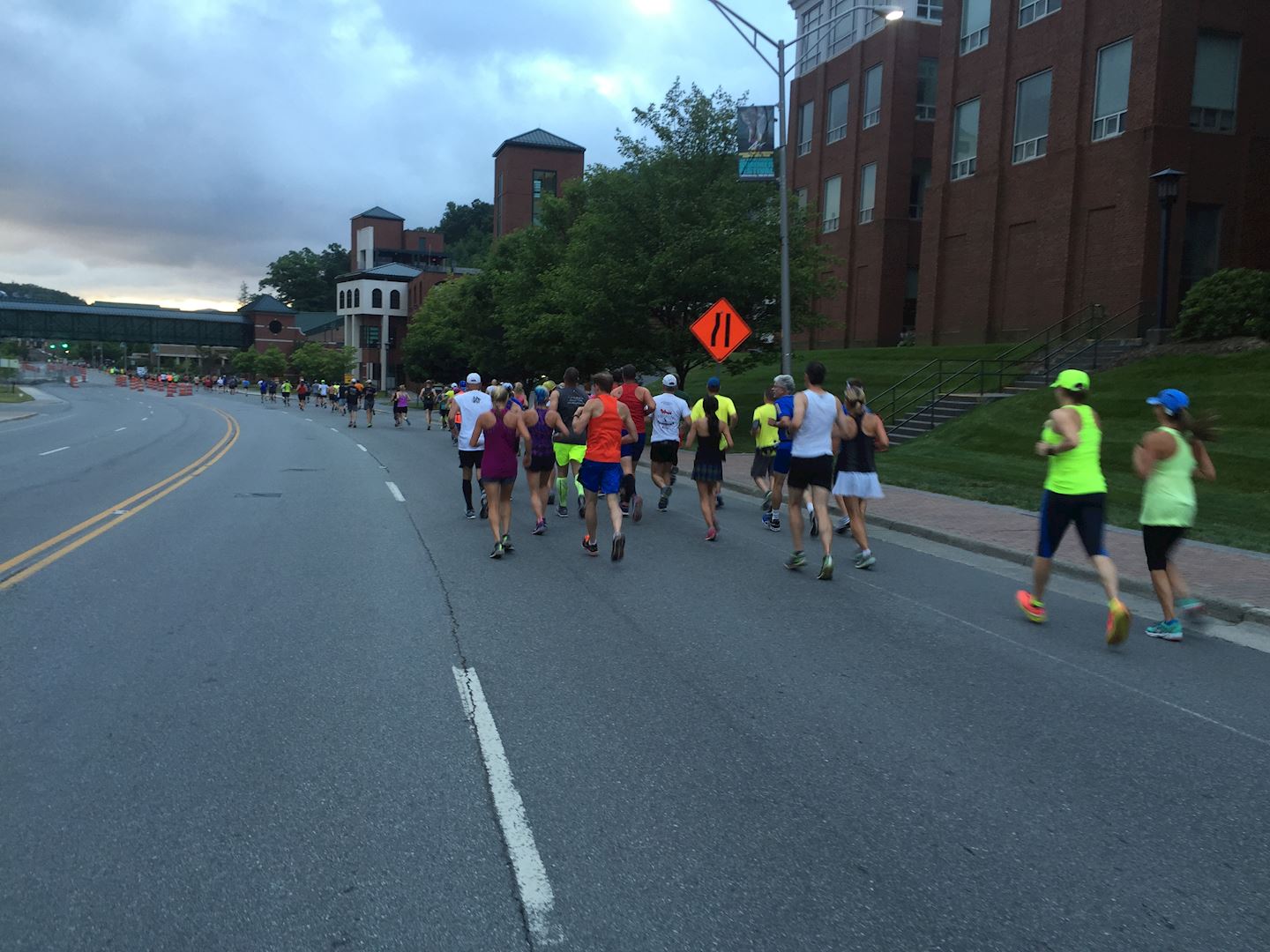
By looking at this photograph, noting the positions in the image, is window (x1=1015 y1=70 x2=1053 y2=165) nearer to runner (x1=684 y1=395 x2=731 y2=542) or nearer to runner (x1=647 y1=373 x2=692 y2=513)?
runner (x1=647 y1=373 x2=692 y2=513)

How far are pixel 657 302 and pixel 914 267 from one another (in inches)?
642

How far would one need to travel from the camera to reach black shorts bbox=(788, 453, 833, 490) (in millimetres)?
10070

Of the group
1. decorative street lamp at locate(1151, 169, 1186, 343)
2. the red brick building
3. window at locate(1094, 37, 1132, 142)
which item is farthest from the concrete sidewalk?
the red brick building

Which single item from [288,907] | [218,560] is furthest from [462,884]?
[218,560]

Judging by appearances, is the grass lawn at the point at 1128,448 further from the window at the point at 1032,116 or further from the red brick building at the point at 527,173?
the red brick building at the point at 527,173

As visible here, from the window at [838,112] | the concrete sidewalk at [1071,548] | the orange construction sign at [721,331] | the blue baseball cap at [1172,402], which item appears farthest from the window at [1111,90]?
the blue baseball cap at [1172,402]

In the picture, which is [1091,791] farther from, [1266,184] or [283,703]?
[1266,184]

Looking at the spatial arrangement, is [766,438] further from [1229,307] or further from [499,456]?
[1229,307]

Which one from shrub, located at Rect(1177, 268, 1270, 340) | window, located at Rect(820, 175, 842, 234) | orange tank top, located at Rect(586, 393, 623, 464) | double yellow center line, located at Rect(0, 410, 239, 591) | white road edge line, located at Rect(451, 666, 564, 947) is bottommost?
double yellow center line, located at Rect(0, 410, 239, 591)

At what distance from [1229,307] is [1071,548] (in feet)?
49.6

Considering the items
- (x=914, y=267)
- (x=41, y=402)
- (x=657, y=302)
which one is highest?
(x=914, y=267)

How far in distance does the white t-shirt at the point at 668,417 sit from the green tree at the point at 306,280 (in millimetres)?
162812

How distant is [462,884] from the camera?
3.65 meters

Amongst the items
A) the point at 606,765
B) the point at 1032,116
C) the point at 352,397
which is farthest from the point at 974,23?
the point at 606,765
